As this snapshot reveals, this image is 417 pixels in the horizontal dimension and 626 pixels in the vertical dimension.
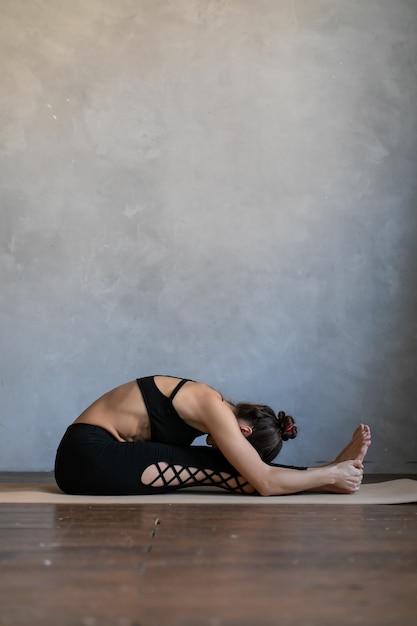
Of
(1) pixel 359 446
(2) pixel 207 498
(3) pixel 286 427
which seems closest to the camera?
(2) pixel 207 498

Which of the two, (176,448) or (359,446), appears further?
(359,446)

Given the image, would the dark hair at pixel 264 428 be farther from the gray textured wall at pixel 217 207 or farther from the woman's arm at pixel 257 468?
the gray textured wall at pixel 217 207

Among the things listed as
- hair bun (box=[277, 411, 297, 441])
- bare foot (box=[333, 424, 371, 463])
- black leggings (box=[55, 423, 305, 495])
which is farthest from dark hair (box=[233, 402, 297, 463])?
bare foot (box=[333, 424, 371, 463])

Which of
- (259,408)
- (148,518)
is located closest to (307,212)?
(259,408)

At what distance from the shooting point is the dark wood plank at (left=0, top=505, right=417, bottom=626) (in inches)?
51.6

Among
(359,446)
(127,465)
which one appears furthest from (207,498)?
(359,446)

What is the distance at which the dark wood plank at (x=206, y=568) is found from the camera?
4.30ft

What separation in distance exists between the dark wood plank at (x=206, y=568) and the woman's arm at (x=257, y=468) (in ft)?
1.28

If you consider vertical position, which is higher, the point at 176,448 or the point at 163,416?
the point at 163,416

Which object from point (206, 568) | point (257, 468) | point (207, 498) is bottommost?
point (207, 498)

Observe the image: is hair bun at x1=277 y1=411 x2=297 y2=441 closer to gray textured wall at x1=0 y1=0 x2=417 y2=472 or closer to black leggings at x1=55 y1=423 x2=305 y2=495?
black leggings at x1=55 y1=423 x2=305 y2=495

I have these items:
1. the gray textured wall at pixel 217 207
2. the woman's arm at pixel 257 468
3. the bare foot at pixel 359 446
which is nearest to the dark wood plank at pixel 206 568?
the woman's arm at pixel 257 468

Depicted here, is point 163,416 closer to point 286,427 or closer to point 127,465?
point 127,465

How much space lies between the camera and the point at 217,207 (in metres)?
4.46
